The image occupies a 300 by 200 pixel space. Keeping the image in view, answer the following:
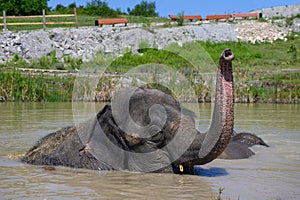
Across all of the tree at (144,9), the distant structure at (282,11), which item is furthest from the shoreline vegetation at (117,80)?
the tree at (144,9)

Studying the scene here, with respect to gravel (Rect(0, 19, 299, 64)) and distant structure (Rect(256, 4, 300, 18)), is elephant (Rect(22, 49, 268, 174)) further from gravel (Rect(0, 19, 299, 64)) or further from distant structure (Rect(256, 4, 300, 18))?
distant structure (Rect(256, 4, 300, 18))

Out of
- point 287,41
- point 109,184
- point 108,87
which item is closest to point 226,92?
point 109,184

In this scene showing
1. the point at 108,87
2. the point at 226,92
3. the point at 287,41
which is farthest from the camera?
the point at 287,41

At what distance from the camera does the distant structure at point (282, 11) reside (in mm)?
55906

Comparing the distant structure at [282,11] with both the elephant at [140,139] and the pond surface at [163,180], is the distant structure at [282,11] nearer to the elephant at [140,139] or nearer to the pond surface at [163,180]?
the pond surface at [163,180]

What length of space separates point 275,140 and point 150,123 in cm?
534

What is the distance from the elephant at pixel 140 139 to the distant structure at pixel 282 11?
157 ft

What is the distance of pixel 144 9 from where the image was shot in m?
89.1

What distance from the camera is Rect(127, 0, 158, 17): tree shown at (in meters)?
85.0

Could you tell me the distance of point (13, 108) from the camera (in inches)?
805

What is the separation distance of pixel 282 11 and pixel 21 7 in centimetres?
2332

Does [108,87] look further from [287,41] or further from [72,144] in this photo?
[287,41]

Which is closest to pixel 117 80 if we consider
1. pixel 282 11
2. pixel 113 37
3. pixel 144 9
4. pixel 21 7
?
pixel 113 37

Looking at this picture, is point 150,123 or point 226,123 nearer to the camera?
point 226,123
